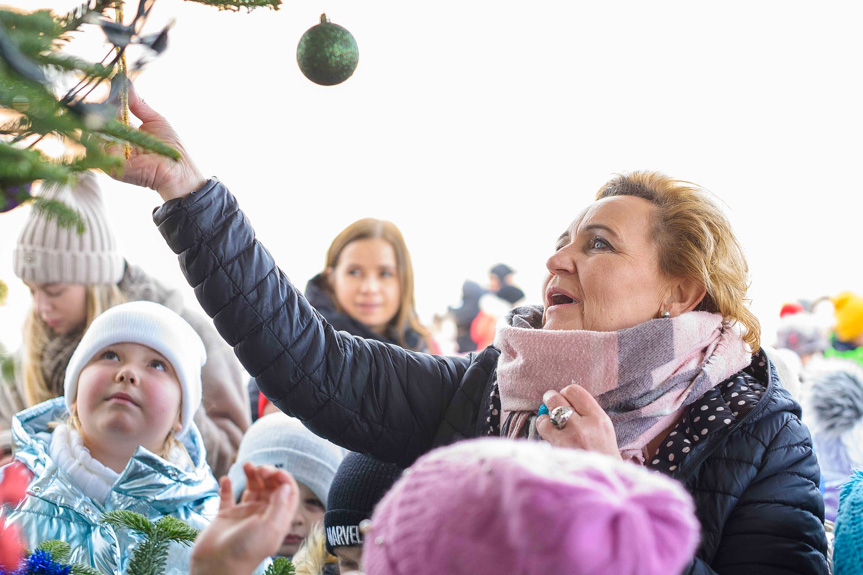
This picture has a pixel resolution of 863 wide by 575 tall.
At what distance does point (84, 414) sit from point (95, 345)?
0.53 feet

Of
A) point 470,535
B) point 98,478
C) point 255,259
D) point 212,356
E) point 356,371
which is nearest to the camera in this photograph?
point 470,535

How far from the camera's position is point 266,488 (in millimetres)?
841

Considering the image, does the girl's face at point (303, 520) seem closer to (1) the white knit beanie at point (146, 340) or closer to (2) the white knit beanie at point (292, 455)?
(2) the white knit beanie at point (292, 455)

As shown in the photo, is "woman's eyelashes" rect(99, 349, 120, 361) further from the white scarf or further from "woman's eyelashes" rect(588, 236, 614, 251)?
"woman's eyelashes" rect(588, 236, 614, 251)

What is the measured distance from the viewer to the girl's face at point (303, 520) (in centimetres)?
209

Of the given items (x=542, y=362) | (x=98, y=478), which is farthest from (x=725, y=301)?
(x=98, y=478)

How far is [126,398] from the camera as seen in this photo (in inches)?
69.9

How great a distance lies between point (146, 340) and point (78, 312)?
0.91 meters

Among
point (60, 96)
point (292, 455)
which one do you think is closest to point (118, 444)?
point (292, 455)

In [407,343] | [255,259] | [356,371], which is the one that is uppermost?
[255,259]

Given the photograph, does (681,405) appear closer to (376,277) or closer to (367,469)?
(367,469)

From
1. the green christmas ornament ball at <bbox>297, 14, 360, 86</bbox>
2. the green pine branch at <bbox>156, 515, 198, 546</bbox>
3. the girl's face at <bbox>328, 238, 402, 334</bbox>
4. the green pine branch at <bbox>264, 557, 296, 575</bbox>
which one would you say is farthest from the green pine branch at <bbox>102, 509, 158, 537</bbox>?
the girl's face at <bbox>328, 238, 402, 334</bbox>

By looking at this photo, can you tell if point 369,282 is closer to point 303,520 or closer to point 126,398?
point 303,520

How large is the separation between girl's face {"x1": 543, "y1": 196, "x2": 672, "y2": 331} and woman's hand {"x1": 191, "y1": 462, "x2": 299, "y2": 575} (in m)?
Result: 0.77
